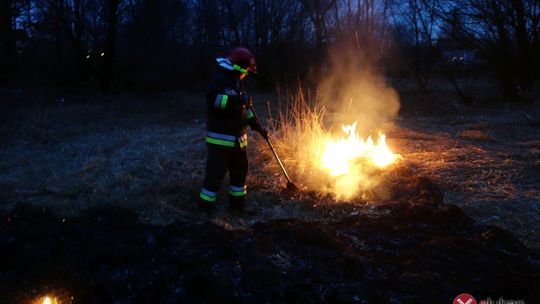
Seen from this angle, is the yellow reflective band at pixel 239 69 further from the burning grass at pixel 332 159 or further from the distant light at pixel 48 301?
the distant light at pixel 48 301

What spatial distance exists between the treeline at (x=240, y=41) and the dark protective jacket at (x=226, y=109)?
491 inches

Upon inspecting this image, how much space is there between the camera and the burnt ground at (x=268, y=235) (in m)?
3.23

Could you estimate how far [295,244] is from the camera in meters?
3.94

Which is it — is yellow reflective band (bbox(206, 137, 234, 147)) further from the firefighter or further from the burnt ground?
the burnt ground

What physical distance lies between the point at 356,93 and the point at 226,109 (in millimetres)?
10773

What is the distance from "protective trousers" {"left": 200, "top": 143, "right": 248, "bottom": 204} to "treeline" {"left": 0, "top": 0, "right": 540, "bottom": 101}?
12539 millimetres

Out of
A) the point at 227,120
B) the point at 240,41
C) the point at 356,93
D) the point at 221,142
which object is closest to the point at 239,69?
the point at 227,120

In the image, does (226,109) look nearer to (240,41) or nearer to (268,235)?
(268,235)

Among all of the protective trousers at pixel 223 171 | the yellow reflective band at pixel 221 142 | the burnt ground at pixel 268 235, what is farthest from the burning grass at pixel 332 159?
the yellow reflective band at pixel 221 142

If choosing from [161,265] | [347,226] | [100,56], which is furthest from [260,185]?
[100,56]

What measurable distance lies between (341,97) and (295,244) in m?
11.9

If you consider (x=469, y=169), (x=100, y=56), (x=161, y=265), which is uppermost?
(x=100, y=56)

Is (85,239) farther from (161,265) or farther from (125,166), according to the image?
(125,166)

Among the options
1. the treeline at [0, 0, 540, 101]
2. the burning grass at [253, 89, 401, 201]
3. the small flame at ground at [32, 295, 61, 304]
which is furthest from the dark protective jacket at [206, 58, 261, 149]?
the treeline at [0, 0, 540, 101]
